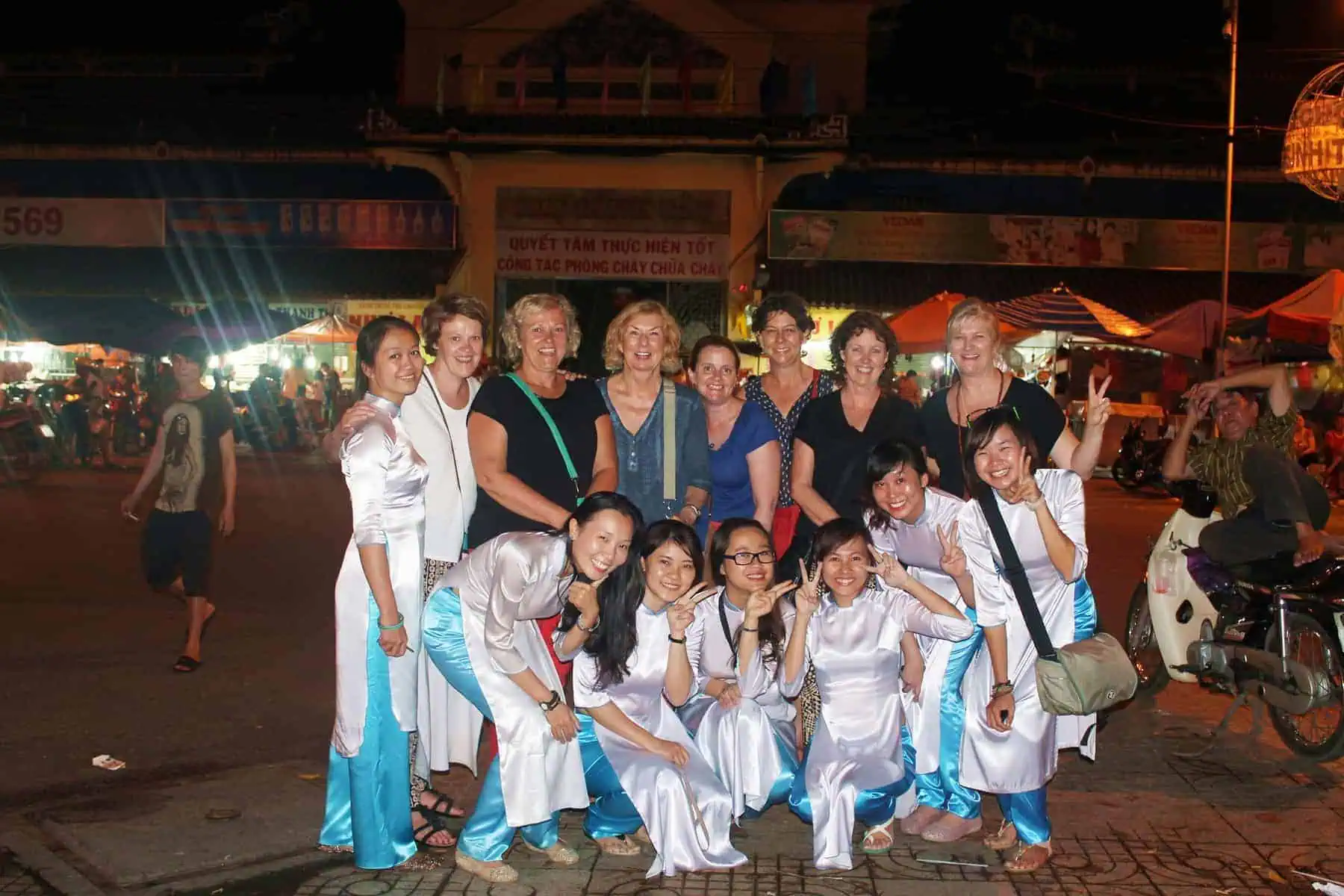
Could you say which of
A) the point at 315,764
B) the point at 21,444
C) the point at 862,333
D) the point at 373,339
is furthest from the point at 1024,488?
the point at 21,444

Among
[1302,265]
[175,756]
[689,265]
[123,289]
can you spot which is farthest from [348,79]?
[175,756]

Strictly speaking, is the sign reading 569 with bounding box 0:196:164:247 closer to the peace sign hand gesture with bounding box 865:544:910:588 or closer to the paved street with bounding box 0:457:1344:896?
the paved street with bounding box 0:457:1344:896

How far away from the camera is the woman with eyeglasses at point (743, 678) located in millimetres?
4781

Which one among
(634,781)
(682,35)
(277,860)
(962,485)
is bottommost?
(277,860)

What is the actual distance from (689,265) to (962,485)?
58.7 feet

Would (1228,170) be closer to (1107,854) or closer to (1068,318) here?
(1068,318)

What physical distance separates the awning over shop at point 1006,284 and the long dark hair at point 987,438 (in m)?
17.9

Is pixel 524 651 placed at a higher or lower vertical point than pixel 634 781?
higher

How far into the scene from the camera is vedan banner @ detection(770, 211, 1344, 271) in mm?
22688

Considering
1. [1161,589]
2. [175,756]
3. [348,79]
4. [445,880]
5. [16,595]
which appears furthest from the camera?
[348,79]

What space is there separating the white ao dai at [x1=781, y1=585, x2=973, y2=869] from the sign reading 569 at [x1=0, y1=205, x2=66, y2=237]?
72.7 feet

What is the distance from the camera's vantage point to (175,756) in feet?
19.0

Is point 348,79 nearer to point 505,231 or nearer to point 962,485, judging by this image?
point 505,231

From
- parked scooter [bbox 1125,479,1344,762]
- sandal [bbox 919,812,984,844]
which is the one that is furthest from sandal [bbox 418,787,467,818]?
parked scooter [bbox 1125,479,1344,762]
